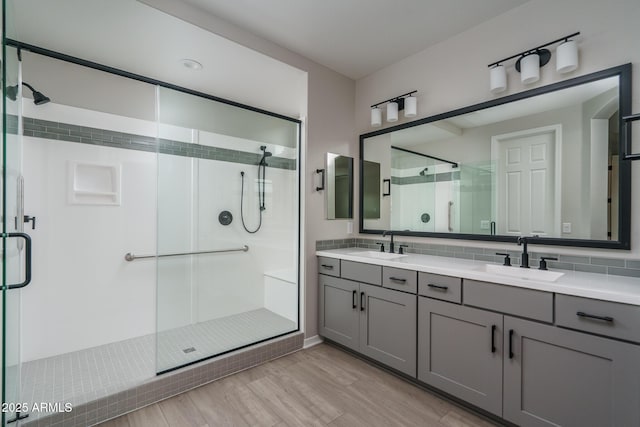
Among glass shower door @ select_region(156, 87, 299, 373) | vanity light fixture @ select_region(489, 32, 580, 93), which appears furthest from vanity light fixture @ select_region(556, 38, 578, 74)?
glass shower door @ select_region(156, 87, 299, 373)

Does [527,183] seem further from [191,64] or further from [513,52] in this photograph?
[191,64]

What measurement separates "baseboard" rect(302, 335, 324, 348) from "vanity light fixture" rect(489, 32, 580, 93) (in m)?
2.62

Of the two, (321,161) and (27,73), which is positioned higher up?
(27,73)

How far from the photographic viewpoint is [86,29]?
1.97 metres

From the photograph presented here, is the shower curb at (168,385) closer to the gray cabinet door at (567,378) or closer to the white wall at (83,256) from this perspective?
the white wall at (83,256)

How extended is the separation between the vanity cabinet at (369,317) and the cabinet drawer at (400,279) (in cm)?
4

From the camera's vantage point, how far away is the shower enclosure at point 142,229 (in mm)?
2182

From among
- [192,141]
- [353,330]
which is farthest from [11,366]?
[353,330]

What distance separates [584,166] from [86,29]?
11.4ft

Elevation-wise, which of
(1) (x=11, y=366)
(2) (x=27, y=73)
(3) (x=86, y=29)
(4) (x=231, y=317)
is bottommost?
(4) (x=231, y=317)

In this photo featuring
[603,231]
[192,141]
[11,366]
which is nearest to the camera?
[11,366]

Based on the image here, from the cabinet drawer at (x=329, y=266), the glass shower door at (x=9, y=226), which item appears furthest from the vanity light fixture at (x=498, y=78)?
the glass shower door at (x=9, y=226)

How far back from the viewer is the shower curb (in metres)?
1.60

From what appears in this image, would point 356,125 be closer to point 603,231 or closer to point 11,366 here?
point 603,231
